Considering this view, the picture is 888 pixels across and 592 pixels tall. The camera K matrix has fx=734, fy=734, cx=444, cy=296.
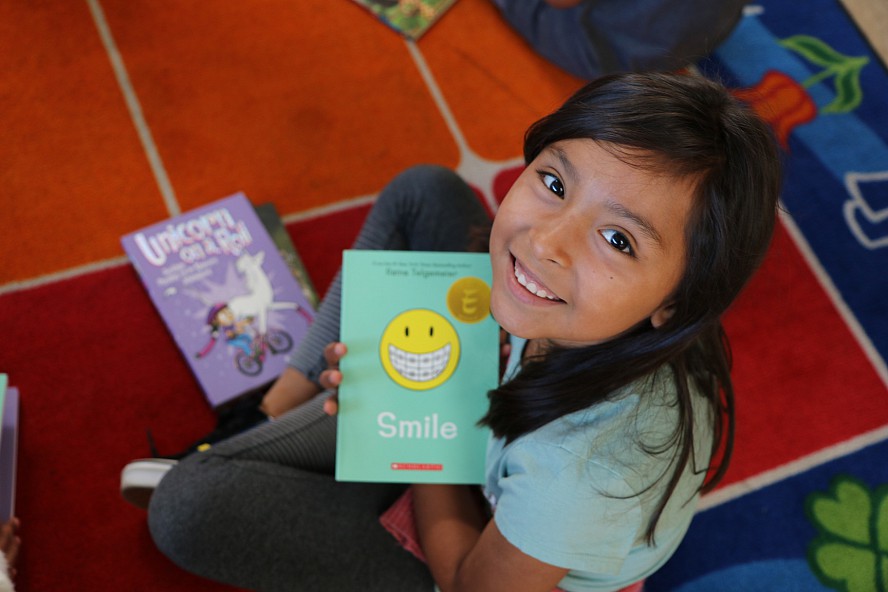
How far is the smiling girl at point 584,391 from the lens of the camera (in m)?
0.65

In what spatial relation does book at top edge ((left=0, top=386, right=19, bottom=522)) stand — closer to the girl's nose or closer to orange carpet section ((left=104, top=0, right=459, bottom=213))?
orange carpet section ((left=104, top=0, right=459, bottom=213))

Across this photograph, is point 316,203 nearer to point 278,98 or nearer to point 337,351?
point 278,98

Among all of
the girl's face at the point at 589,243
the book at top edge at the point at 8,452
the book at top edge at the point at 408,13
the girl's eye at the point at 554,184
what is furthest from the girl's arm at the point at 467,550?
the book at top edge at the point at 408,13

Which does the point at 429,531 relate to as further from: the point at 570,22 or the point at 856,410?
the point at 570,22

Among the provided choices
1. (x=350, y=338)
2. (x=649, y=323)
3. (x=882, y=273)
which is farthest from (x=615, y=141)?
(x=882, y=273)

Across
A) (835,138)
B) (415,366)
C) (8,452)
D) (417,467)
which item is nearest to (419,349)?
(415,366)

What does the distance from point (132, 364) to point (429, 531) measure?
23.4 inches

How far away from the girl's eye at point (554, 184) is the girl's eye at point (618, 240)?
Answer: 2.6 inches

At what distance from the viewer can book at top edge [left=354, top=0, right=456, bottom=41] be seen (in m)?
1.50

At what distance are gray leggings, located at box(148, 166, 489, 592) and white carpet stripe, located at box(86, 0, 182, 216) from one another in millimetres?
514

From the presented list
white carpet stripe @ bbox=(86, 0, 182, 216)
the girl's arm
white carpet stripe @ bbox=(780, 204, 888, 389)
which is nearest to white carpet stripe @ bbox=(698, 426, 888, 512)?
Answer: white carpet stripe @ bbox=(780, 204, 888, 389)

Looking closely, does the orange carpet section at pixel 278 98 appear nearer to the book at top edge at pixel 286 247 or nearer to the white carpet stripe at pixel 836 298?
the book at top edge at pixel 286 247

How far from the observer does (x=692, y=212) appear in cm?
64

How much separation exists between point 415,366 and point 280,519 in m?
0.25
